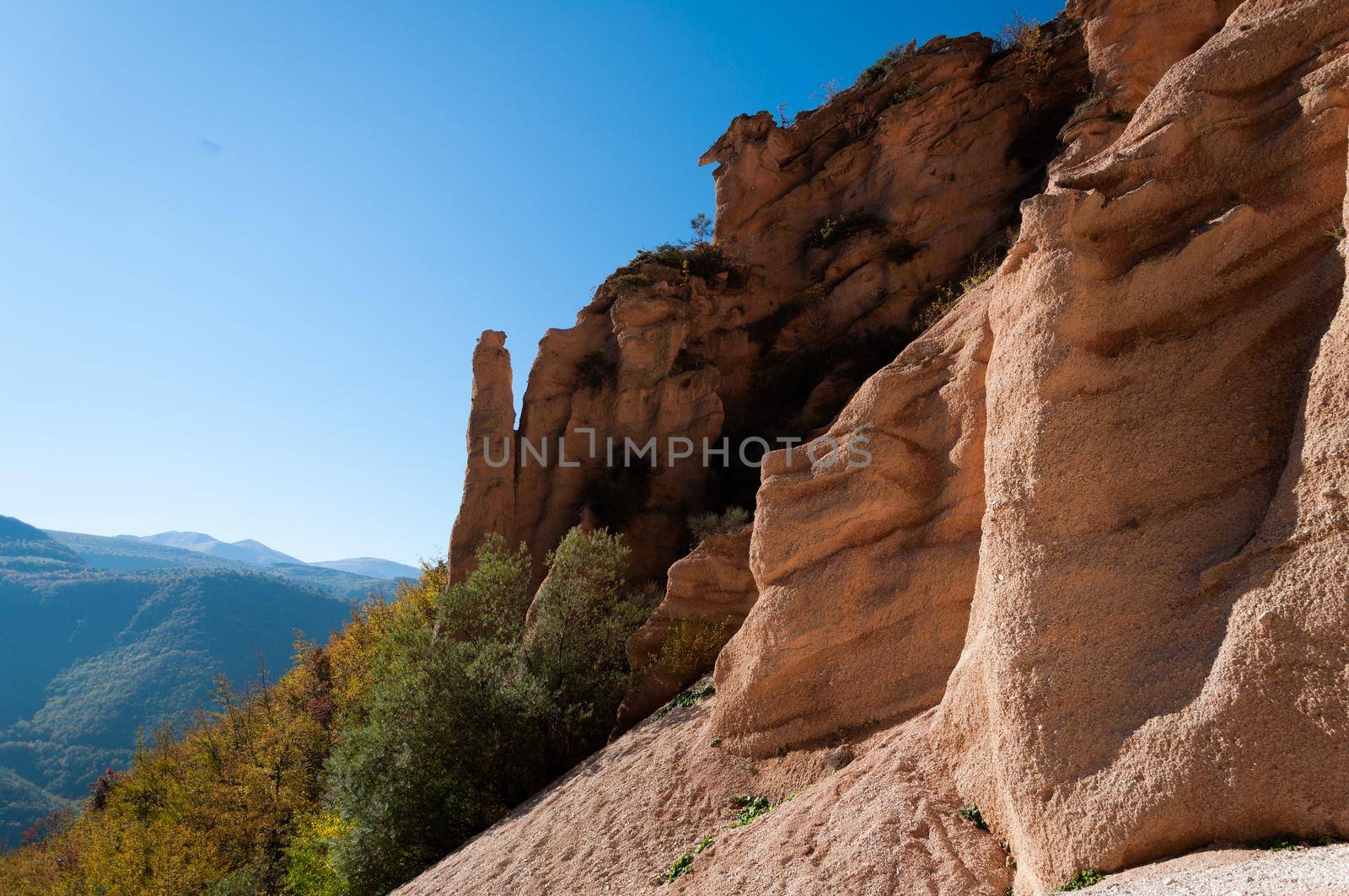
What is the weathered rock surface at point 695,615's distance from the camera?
13570 millimetres

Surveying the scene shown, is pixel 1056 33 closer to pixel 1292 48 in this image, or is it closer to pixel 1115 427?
pixel 1292 48

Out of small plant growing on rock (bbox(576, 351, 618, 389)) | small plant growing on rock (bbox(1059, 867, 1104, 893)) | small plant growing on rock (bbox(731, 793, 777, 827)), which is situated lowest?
small plant growing on rock (bbox(731, 793, 777, 827))

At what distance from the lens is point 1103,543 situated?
17.3 feet

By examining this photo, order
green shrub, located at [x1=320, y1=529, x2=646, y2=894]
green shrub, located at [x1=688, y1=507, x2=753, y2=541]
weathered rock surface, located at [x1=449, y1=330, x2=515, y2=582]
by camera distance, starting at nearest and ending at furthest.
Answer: green shrub, located at [x1=320, y1=529, x2=646, y2=894] < green shrub, located at [x1=688, y1=507, x2=753, y2=541] < weathered rock surface, located at [x1=449, y1=330, x2=515, y2=582]

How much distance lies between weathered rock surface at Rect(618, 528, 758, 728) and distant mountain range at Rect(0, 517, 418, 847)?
356ft

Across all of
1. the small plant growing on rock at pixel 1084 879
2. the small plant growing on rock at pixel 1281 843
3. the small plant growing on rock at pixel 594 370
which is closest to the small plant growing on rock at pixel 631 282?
the small plant growing on rock at pixel 594 370

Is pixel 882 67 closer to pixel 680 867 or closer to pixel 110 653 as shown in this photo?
pixel 680 867

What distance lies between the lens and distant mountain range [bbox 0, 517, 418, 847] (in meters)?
107

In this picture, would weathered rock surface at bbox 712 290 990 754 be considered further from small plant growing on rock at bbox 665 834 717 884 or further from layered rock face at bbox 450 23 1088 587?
layered rock face at bbox 450 23 1088 587

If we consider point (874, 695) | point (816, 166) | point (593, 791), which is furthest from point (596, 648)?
point (816, 166)

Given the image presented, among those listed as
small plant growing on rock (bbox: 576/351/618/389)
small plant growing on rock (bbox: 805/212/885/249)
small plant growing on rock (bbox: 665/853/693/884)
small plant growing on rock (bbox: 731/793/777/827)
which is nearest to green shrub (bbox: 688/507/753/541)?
small plant growing on rock (bbox: 576/351/618/389)

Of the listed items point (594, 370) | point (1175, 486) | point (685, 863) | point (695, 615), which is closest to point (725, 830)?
point (685, 863)

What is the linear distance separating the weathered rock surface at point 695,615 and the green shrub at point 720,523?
273 centimetres

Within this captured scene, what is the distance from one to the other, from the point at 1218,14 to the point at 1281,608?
60.1 ft
